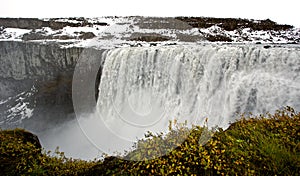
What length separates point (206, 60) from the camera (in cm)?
1074

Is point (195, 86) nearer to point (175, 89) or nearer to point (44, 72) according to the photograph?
point (175, 89)

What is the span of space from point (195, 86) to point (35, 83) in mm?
13821

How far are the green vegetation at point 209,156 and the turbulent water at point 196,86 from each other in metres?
2.47

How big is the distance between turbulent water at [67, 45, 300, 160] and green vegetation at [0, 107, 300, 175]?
97.1 inches

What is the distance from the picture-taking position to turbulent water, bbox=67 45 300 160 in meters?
8.77

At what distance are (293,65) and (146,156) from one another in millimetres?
8089

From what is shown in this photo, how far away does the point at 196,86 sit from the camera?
10633 mm

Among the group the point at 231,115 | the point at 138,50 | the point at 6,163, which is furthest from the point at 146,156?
the point at 138,50

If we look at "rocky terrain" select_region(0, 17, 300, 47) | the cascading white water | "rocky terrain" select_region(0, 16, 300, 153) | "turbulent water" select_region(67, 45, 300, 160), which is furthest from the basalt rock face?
"turbulent water" select_region(67, 45, 300, 160)

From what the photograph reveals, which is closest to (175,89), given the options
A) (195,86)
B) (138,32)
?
(195,86)

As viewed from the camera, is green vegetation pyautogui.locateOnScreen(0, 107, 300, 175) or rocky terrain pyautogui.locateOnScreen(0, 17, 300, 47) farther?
rocky terrain pyautogui.locateOnScreen(0, 17, 300, 47)

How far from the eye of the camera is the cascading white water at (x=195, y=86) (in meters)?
8.76

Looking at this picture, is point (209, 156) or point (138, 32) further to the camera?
point (138, 32)

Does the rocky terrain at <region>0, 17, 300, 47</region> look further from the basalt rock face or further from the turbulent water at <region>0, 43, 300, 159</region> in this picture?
the turbulent water at <region>0, 43, 300, 159</region>
